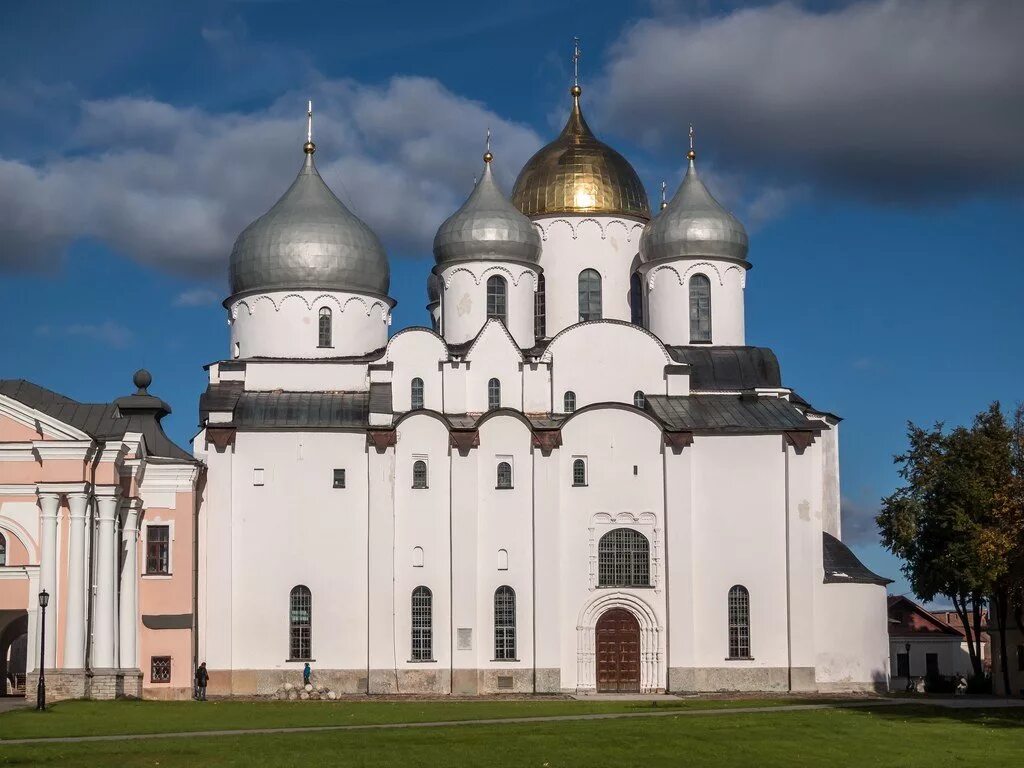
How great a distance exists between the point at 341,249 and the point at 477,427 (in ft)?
25.3

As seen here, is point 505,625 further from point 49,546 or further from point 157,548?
point 49,546

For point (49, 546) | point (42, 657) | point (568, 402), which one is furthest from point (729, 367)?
point (42, 657)

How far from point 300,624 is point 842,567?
15.8m

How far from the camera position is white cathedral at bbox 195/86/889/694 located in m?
47.6

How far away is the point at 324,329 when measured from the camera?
5203 cm

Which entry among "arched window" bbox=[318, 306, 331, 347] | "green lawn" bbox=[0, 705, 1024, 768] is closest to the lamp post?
"green lawn" bbox=[0, 705, 1024, 768]

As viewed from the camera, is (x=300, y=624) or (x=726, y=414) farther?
(x=726, y=414)

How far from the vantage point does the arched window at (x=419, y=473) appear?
48344mm

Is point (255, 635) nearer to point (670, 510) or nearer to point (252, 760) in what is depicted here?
point (670, 510)

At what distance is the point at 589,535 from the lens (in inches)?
1912

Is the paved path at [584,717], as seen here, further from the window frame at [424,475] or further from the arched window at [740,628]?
the window frame at [424,475]

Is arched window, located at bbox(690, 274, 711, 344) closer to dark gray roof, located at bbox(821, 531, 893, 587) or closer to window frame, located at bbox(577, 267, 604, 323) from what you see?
window frame, located at bbox(577, 267, 604, 323)

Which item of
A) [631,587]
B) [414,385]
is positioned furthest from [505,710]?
[414,385]

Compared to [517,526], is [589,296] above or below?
above
